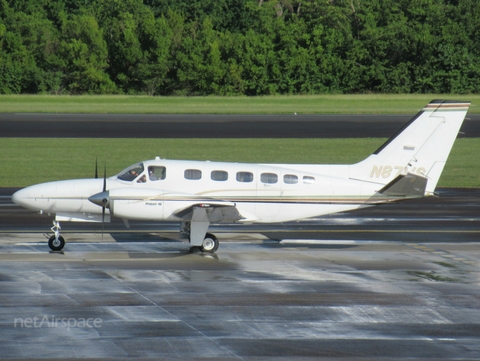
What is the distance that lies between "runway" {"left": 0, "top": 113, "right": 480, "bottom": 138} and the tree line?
24.1m

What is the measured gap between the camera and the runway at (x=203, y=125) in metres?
51.5

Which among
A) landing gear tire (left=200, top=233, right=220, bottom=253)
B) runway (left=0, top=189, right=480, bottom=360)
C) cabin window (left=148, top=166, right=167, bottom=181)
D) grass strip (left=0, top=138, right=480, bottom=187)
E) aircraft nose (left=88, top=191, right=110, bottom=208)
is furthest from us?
grass strip (left=0, top=138, right=480, bottom=187)

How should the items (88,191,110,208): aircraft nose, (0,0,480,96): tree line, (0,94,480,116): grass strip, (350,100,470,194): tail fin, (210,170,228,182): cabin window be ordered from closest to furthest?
(88,191,110,208): aircraft nose, (210,170,228,182): cabin window, (350,100,470,194): tail fin, (0,94,480,116): grass strip, (0,0,480,96): tree line

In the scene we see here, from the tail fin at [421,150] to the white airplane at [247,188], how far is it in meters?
0.03

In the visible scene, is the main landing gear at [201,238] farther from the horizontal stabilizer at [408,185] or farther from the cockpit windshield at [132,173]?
the horizontal stabilizer at [408,185]

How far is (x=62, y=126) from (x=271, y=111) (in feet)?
71.6

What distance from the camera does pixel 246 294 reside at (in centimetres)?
1530

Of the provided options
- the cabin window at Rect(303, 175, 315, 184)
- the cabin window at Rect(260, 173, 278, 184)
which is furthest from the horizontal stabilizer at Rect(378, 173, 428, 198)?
the cabin window at Rect(260, 173, 278, 184)

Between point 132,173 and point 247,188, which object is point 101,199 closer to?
point 132,173

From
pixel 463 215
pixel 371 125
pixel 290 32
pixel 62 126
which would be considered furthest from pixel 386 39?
pixel 463 215

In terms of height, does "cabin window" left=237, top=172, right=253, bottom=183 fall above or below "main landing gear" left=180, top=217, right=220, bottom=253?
above

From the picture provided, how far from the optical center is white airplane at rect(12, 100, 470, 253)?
1906 cm

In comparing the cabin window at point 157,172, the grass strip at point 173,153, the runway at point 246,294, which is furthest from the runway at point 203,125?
the cabin window at point 157,172

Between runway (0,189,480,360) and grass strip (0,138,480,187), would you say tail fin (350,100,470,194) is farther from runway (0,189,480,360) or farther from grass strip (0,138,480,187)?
grass strip (0,138,480,187)
